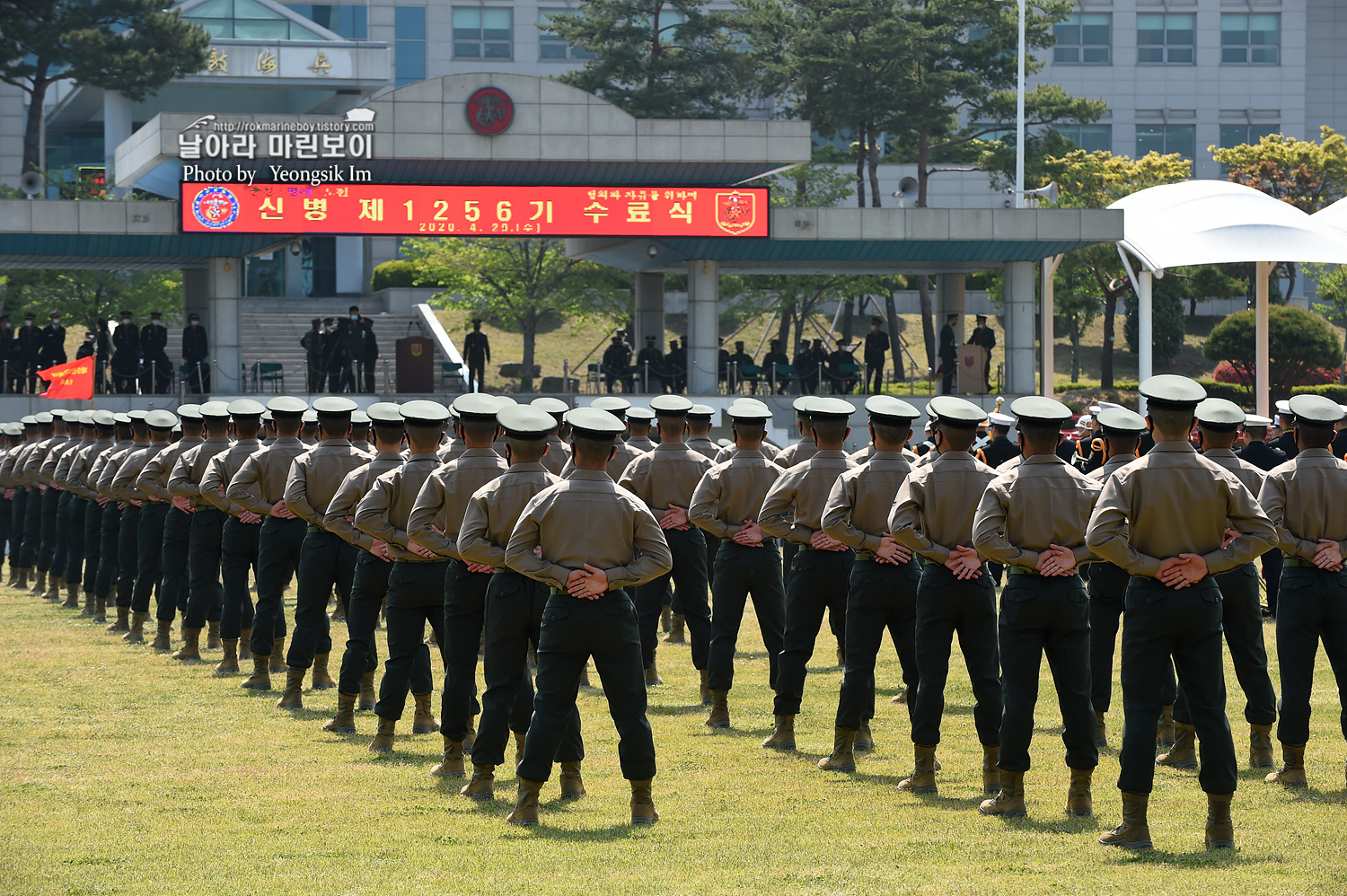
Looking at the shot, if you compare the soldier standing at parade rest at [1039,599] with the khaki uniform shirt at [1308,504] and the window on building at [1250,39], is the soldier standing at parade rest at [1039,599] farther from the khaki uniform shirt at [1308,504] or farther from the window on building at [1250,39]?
the window on building at [1250,39]

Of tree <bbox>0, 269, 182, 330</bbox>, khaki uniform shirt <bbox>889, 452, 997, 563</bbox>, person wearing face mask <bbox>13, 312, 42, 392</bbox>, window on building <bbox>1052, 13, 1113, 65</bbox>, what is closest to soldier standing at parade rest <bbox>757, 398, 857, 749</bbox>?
khaki uniform shirt <bbox>889, 452, 997, 563</bbox>

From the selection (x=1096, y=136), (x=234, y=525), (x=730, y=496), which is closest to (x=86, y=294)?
(x=234, y=525)

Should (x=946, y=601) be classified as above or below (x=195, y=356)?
below

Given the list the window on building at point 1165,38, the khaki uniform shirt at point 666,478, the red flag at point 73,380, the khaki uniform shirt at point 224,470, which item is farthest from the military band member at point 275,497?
the window on building at point 1165,38

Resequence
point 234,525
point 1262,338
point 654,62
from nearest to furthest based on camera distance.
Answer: point 234,525 < point 1262,338 < point 654,62

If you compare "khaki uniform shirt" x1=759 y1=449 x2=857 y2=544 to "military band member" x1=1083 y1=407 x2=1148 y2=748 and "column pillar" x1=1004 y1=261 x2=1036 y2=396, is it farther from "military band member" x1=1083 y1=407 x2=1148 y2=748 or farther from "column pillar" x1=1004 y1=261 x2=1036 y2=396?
"column pillar" x1=1004 y1=261 x2=1036 y2=396

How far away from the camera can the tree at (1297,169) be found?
57.9 m

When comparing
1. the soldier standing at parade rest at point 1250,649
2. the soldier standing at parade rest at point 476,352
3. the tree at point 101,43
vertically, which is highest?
the tree at point 101,43

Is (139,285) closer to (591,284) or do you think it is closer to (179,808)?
(591,284)

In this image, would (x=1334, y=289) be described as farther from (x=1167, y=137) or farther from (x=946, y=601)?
(x=946, y=601)

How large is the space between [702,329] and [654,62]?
71.2 ft

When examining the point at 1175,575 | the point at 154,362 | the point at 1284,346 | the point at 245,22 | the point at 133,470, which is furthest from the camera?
the point at 245,22

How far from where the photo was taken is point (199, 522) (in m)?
15.4

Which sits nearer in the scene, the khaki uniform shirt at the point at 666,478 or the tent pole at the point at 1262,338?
the khaki uniform shirt at the point at 666,478
